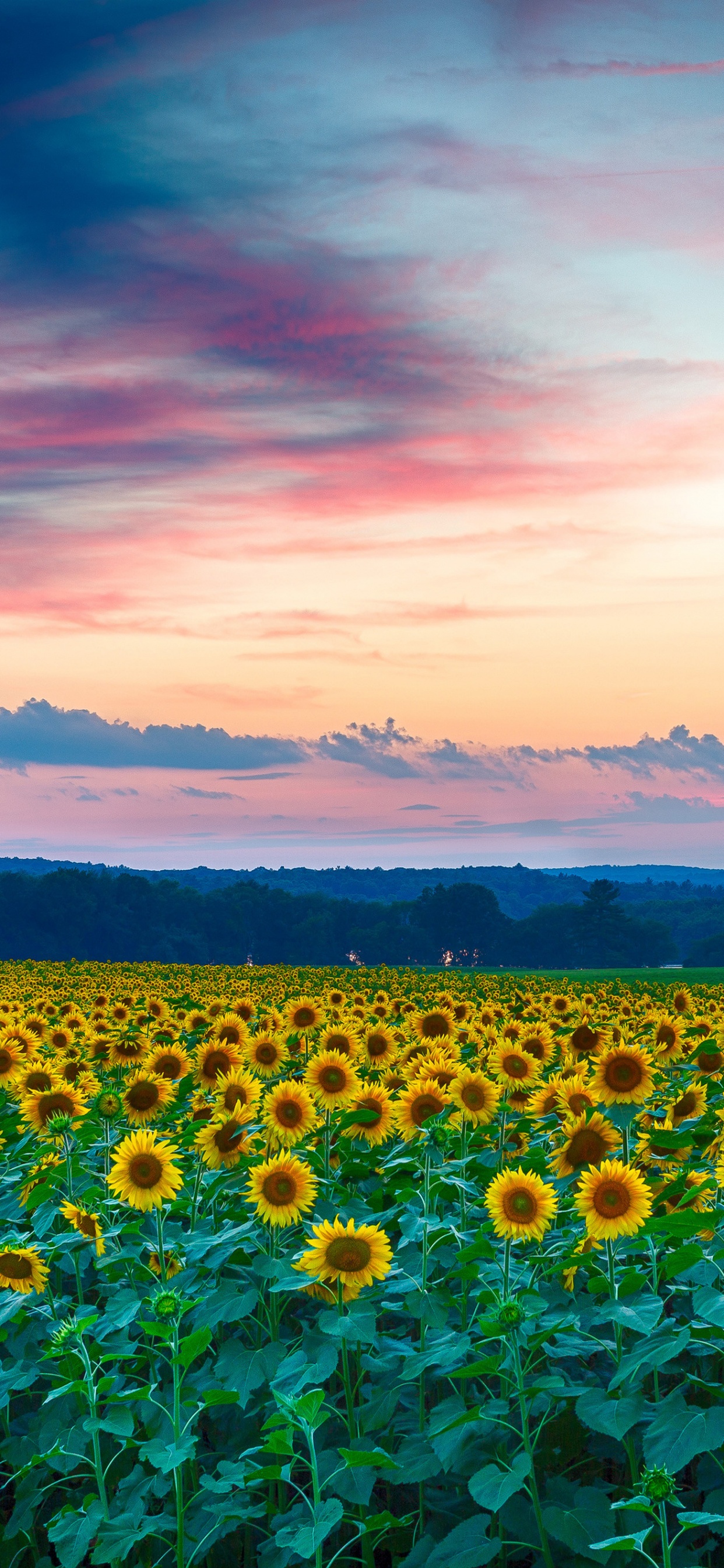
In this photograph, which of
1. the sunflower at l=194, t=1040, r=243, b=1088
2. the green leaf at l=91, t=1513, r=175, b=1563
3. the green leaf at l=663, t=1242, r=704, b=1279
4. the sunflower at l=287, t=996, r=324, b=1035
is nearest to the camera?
the green leaf at l=663, t=1242, r=704, b=1279

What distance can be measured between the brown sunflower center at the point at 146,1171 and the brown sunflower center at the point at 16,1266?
84 cm

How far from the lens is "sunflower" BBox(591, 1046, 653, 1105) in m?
7.82

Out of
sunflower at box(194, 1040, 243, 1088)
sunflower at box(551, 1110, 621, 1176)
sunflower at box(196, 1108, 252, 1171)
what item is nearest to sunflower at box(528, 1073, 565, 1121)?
sunflower at box(551, 1110, 621, 1176)

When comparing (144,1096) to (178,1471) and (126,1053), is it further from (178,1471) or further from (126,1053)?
(178,1471)

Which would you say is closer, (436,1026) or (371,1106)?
(371,1106)

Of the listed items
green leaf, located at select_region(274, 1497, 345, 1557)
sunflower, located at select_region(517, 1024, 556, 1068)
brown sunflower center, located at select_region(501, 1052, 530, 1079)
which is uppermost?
brown sunflower center, located at select_region(501, 1052, 530, 1079)

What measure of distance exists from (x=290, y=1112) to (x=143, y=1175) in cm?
114

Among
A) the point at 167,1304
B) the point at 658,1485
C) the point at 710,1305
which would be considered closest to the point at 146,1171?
the point at 167,1304

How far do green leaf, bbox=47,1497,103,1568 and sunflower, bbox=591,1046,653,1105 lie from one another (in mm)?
4019

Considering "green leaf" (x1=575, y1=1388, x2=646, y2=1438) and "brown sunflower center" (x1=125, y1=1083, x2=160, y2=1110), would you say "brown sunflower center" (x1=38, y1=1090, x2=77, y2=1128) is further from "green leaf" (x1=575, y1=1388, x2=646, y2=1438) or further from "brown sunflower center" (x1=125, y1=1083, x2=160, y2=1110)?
"green leaf" (x1=575, y1=1388, x2=646, y2=1438)

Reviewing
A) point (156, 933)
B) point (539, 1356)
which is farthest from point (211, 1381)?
point (156, 933)

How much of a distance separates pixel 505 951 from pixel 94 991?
11102 centimetres

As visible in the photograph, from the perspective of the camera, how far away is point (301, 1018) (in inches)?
→ 456

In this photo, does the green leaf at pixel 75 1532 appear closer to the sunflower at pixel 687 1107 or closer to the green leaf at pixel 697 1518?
the green leaf at pixel 697 1518
